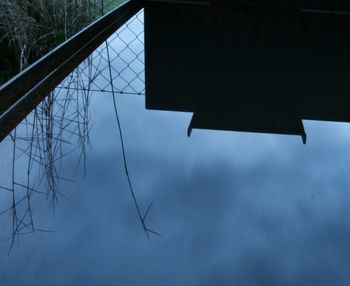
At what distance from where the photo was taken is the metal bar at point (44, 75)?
104cm

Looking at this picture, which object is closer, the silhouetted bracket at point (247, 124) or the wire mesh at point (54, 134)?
the wire mesh at point (54, 134)

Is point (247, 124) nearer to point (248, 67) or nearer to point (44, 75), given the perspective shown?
point (248, 67)

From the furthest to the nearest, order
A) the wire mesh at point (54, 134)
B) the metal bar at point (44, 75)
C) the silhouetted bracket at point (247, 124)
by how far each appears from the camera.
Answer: the silhouetted bracket at point (247, 124) < the metal bar at point (44, 75) < the wire mesh at point (54, 134)

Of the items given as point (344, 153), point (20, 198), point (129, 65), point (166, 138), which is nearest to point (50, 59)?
point (129, 65)

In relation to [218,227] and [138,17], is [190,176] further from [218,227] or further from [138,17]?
[138,17]

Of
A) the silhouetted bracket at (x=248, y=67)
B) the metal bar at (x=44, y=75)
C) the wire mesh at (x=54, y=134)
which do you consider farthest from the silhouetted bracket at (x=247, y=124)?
the metal bar at (x=44, y=75)

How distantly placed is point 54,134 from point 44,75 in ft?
0.92

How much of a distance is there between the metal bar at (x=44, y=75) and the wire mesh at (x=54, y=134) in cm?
2

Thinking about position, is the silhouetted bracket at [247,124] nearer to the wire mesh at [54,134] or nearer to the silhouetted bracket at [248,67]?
the silhouetted bracket at [248,67]

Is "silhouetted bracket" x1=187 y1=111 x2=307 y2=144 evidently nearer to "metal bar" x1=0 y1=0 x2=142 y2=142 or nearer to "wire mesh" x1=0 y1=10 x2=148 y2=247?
"wire mesh" x1=0 y1=10 x2=148 y2=247

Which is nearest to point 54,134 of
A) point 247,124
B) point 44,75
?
point 44,75

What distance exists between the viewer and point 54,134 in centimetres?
109

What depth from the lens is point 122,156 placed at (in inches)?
40.3

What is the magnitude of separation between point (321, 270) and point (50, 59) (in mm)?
1023
